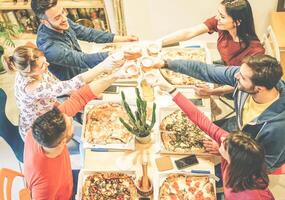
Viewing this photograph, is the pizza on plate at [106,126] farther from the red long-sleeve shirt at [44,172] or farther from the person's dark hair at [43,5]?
the person's dark hair at [43,5]

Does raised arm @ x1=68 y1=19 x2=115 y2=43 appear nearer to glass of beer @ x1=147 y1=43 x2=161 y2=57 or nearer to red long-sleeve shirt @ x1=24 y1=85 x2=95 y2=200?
glass of beer @ x1=147 y1=43 x2=161 y2=57

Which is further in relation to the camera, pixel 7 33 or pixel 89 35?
pixel 7 33

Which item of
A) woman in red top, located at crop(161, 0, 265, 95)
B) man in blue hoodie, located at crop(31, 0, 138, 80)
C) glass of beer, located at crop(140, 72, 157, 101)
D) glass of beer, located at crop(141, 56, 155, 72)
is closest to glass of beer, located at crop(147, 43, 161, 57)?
glass of beer, located at crop(141, 56, 155, 72)

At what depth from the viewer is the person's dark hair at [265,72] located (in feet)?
7.93

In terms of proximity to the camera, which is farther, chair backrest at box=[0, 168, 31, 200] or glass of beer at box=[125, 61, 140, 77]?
glass of beer at box=[125, 61, 140, 77]

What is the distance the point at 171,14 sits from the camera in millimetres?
4109

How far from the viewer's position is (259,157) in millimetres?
2188

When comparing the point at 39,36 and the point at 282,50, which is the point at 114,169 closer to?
the point at 39,36

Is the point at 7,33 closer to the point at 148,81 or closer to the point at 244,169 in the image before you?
the point at 148,81

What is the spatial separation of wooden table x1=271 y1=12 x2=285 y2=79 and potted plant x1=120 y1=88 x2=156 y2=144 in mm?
1582

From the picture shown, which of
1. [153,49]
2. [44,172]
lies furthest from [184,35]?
[44,172]

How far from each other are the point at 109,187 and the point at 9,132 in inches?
32.9

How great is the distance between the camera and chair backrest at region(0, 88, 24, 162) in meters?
2.81

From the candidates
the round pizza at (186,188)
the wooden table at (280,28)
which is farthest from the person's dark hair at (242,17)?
the round pizza at (186,188)
